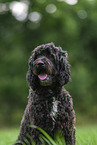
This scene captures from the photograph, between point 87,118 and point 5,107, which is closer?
point 5,107

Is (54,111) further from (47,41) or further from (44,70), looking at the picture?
(47,41)

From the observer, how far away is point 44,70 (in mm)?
4938

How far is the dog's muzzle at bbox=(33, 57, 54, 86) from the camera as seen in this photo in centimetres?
484

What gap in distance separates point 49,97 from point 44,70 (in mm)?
458

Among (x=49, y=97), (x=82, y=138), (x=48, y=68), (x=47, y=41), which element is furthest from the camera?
(x=47, y=41)

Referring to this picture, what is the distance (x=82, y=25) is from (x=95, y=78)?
3.98 meters

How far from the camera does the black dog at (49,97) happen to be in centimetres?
487

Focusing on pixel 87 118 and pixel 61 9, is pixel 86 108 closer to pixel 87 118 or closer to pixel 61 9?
pixel 87 118

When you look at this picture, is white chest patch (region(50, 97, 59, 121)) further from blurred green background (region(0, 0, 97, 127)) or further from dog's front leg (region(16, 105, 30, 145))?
blurred green background (region(0, 0, 97, 127))

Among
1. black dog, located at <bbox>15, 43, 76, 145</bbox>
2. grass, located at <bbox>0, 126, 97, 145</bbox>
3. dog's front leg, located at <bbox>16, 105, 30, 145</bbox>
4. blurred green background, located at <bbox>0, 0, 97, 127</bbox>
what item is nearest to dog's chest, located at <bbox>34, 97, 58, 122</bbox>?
black dog, located at <bbox>15, 43, 76, 145</bbox>

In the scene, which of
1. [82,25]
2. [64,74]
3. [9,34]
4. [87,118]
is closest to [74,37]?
[82,25]

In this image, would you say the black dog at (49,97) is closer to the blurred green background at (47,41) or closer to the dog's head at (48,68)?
the dog's head at (48,68)

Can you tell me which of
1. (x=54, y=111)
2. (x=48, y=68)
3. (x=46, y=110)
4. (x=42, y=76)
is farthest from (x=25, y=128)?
(x=48, y=68)

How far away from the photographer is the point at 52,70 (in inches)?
195
